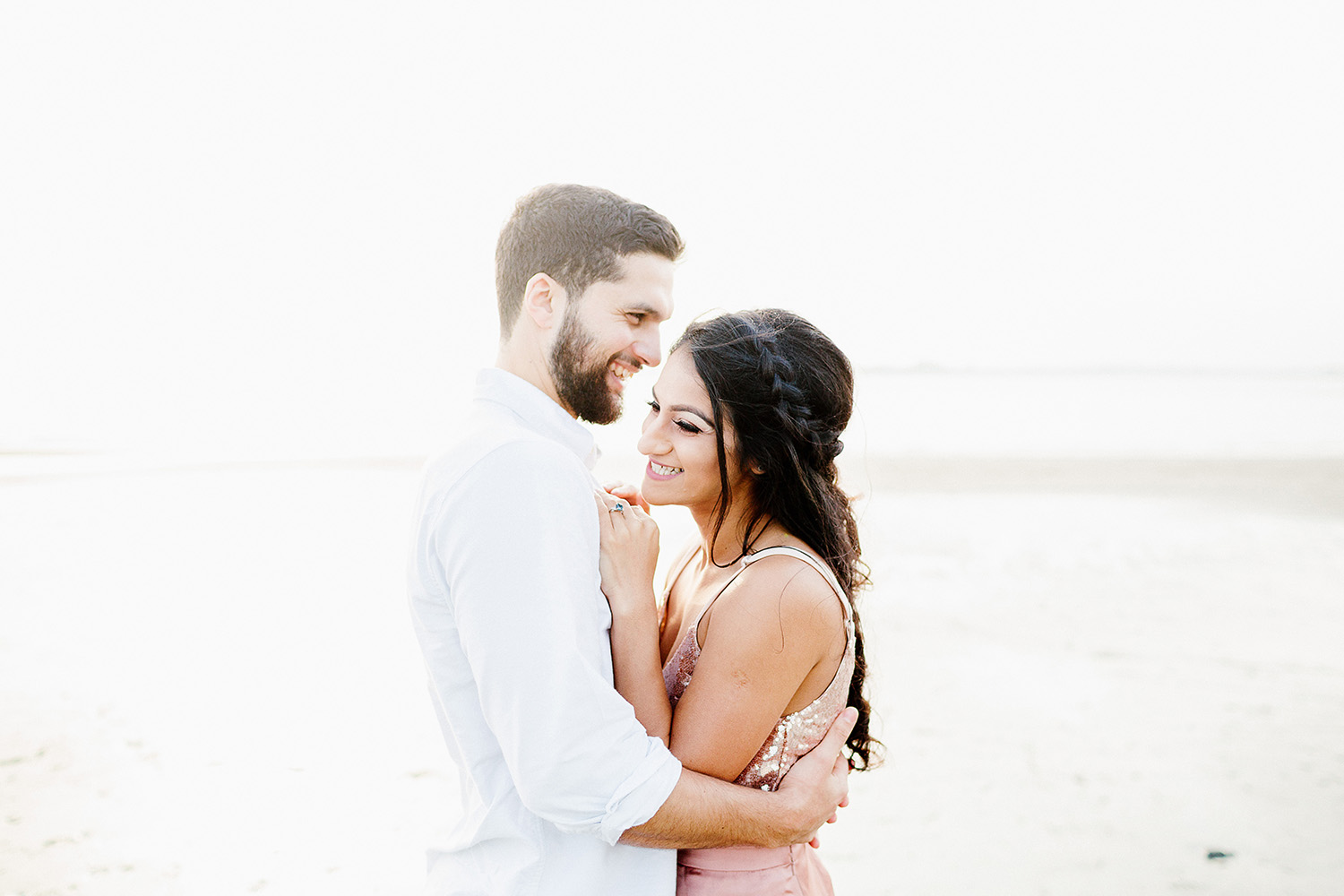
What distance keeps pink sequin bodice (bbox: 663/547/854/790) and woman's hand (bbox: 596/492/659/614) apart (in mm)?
431

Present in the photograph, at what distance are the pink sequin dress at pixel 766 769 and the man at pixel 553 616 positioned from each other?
0.07 m

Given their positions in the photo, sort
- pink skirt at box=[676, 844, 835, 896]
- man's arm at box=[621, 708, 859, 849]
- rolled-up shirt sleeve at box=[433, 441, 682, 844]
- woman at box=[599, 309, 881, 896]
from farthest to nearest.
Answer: pink skirt at box=[676, 844, 835, 896] → woman at box=[599, 309, 881, 896] → man's arm at box=[621, 708, 859, 849] → rolled-up shirt sleeve at box=[433, 441, 682, 844]

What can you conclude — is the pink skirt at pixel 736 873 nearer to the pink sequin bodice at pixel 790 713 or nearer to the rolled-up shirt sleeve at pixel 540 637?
the pink sequin bodice at pixel 790 713

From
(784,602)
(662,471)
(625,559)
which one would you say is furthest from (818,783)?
(662,471)

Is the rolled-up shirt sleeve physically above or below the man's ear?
below

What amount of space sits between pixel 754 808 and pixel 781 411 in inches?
41.3

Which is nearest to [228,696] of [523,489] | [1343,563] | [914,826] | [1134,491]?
[914,826]

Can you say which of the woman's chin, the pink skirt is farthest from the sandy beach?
the woman's chin

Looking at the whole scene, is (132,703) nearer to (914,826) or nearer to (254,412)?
(914,826)

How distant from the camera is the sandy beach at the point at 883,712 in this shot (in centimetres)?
497

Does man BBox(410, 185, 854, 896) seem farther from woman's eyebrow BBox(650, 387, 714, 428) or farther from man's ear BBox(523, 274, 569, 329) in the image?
woman's eyebrow BBox(650, 387, 714, 428)

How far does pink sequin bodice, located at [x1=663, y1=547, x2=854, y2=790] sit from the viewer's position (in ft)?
8.01

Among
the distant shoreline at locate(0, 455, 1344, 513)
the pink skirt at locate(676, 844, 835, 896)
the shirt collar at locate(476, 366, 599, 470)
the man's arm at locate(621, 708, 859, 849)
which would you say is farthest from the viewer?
the distant shoreline at locate(0, 455, 1344, 513)

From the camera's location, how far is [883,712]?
21.9ft
